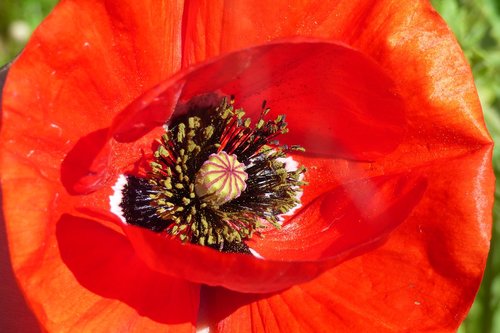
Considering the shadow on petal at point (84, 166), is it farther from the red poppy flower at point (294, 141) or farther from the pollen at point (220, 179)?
A: the pollen at point (220, 179)

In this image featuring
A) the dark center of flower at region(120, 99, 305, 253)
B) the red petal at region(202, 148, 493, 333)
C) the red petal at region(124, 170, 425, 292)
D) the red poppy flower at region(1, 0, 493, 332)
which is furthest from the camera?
the dark center of flower at region(120, 99, 305, 253)

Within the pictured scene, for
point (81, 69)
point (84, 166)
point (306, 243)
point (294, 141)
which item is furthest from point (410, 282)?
point (81, 69)

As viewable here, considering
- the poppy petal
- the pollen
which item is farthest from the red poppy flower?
the pollen

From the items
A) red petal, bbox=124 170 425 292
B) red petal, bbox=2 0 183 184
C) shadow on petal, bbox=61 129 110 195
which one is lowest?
red petal, bbox=124 170 425 292

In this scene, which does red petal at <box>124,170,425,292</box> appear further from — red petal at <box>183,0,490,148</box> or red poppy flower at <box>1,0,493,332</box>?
red petal at <box>183,0,490,148</box>

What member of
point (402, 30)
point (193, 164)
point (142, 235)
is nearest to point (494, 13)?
point (402, 30)

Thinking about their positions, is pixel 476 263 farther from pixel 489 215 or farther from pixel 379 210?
pixel 379 210
